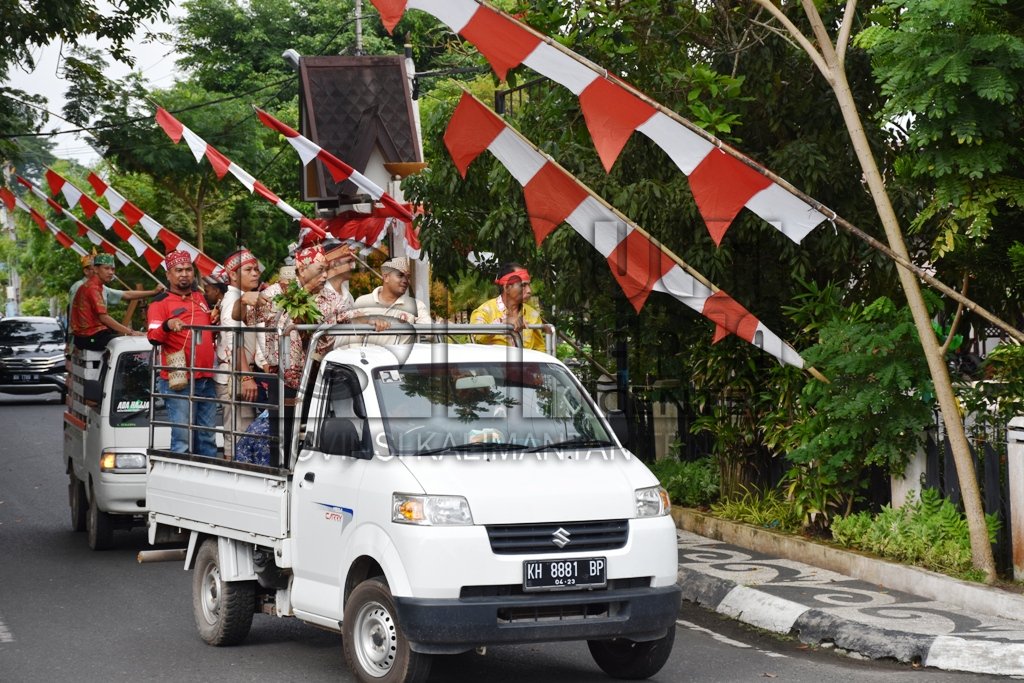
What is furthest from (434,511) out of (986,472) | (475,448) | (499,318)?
(986,472)

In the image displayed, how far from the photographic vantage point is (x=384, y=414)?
24.7ft

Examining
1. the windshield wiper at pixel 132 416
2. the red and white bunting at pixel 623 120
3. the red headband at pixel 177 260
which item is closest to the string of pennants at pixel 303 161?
the red headband at pixel 177 260

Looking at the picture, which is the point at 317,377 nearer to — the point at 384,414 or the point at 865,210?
the point at 384,414

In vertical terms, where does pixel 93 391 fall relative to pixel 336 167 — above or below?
below

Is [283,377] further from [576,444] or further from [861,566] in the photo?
[861,566]

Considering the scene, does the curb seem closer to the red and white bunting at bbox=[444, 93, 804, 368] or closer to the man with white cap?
the red and white bunting at bbox=[444, 93, 804, 368]

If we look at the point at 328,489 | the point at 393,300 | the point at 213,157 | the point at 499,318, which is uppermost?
the point at 213,157

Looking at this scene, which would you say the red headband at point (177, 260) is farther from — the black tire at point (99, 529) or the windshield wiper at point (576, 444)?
the windshield wiper at point (576, 444)

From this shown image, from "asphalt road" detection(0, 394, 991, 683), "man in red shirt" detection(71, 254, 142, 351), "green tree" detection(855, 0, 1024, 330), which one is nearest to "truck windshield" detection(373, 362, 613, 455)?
"asphalt road" detection(0, 394, 991, 683)

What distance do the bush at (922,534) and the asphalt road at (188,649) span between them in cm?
138

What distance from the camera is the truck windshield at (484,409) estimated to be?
7492mm

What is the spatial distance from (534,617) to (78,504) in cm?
810

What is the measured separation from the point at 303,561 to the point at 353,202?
20567 millimetres

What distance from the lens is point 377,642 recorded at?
7.17m
